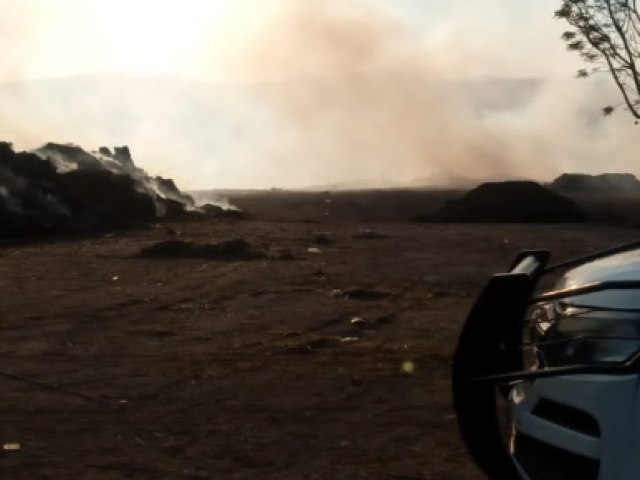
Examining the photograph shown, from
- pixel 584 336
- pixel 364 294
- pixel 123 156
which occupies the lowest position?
pixel 364 294

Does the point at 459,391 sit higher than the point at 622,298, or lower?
lower

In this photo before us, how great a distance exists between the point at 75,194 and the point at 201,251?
12.8 m

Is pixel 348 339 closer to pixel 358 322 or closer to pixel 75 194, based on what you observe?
pixel 358 322

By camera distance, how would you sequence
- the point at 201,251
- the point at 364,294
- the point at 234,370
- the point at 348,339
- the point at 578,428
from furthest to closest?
1. the point at 201,251
2. the point at 364,294
3. the point at 348,339
4. the point at 234,370
5. the point at 578,428

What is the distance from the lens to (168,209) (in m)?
33.5

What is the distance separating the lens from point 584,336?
3064mm

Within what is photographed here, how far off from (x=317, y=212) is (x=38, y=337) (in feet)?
117

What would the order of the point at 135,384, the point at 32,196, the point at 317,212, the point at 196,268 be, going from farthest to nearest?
the point at 317,212 < the point at 32,196 < the point at 196,268 < the point at 135,384

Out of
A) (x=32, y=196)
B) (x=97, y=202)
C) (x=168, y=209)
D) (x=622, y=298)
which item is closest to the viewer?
(x=622, y=298)

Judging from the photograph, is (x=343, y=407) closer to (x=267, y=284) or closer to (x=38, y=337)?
(x=38, y=337)

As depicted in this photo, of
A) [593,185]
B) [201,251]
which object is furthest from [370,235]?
[593,185]

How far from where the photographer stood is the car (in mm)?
2842

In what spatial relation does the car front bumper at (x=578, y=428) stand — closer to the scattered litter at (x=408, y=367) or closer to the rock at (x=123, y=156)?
the scattered litter at (x=408, y=367)

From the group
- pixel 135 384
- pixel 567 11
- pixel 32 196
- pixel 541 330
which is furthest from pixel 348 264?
pixel 567 11
